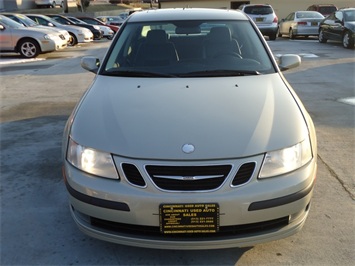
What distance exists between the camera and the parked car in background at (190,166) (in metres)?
2.37

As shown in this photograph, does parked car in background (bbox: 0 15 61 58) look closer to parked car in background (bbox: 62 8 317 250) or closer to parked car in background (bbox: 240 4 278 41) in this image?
parked car in background (bbox: 240 4 278 41)

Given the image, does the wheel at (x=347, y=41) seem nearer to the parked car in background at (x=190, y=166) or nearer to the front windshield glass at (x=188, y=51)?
the front windshield glass at (x=188, y=51)

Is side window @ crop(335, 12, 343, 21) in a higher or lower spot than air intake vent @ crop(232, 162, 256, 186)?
lower

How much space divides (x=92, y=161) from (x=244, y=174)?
0.95 metres

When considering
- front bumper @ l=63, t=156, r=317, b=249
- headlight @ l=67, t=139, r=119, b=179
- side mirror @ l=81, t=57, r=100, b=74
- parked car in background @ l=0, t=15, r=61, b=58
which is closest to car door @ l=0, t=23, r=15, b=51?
parked car in background @ l=0, t=15, r=61, b=58

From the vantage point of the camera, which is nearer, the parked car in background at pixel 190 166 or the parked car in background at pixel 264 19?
the parked car in background at pixel 190 166

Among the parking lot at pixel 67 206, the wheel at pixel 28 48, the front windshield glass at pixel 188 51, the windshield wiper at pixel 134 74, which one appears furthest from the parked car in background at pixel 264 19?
the windshield wiper at pixel 134 74

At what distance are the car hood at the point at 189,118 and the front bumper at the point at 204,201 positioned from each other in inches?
6.3

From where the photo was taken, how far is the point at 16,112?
6652 mm

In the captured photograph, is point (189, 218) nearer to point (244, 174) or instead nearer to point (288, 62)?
point (244, 174)

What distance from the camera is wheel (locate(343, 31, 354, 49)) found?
14.6 m

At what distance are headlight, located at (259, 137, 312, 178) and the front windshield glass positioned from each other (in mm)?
1111

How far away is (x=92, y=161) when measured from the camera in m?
2.56

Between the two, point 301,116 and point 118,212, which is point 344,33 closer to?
point 301,116
